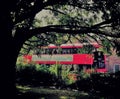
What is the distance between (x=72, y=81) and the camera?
26.5 m

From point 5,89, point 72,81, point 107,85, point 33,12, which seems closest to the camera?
point 5,89

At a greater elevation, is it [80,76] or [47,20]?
[47,20]

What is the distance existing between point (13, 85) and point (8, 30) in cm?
279

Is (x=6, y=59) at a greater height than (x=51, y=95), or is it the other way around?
(x=6, y=59)

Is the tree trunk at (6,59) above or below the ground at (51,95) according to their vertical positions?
above

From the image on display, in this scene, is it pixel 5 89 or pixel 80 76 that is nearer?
pixel 5 89

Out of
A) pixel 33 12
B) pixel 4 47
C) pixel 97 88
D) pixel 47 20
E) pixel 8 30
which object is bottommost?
pixel 97 88

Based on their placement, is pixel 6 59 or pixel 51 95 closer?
pixel 6 59

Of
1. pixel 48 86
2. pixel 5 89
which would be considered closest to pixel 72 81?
pixel 48 86

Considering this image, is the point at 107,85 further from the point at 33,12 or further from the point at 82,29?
the point at 33,12

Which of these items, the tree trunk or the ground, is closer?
the tree trunk

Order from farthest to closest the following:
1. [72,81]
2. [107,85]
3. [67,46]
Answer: [67,46], [72,81], [107,85]

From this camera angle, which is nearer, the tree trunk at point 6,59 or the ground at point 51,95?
the tree trunk at point 6,59

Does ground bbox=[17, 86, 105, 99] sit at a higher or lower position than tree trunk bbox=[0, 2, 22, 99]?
lower
